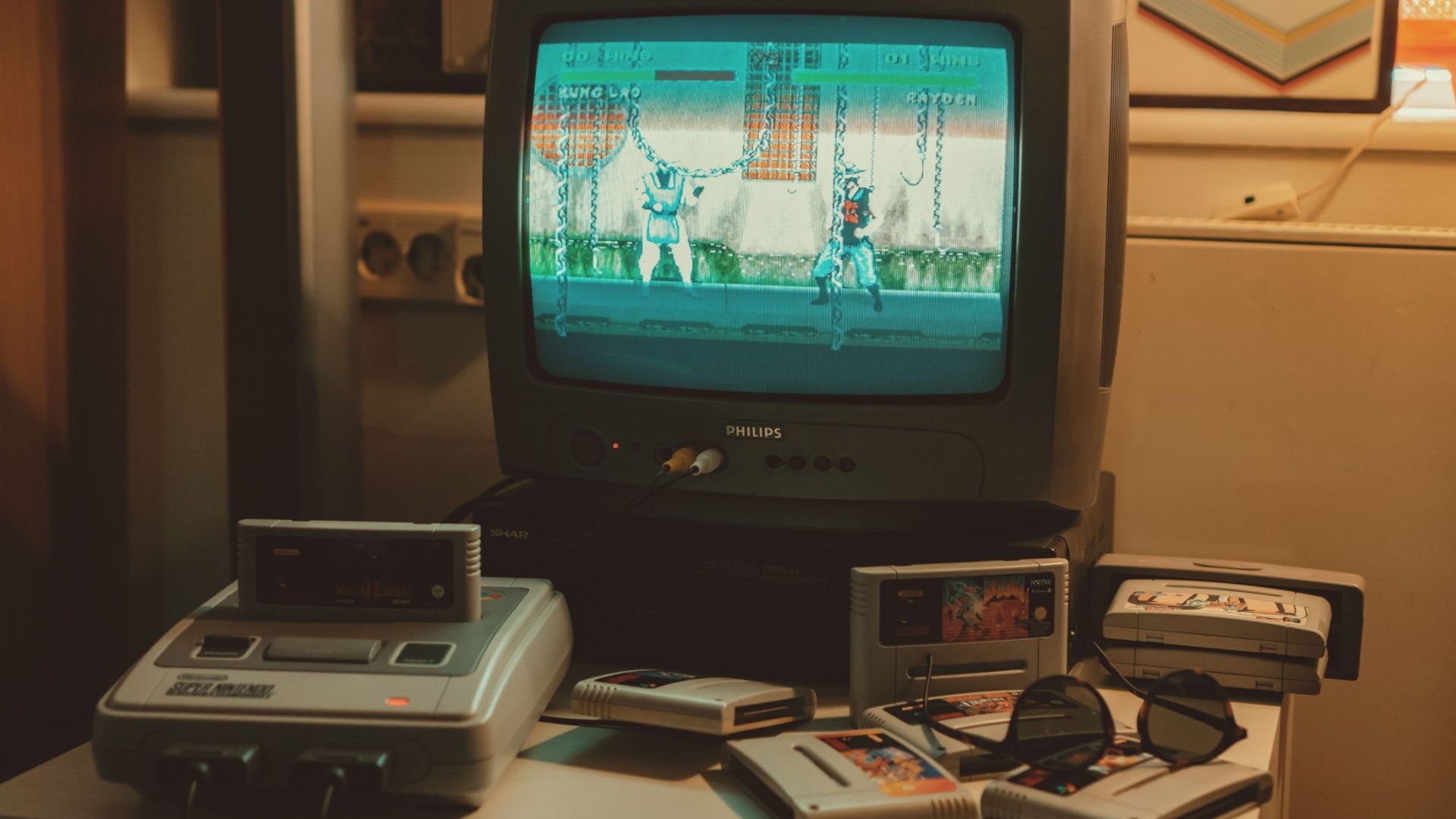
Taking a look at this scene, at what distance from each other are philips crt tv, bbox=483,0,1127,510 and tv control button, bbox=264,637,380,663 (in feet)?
1.06

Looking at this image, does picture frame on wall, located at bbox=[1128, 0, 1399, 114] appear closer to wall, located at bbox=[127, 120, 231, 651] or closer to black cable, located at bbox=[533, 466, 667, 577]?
black cable, located at bbox=[533, 466, 667, 577]

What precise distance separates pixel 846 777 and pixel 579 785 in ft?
0.63

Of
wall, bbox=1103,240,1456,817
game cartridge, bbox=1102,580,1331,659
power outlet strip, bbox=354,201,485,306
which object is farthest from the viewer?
power outlet strip, bbox=354,201,485,306

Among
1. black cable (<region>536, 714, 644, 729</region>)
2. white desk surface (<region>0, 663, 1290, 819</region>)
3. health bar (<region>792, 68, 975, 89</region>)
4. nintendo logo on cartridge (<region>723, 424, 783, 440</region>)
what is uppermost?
health bar (<region>792, 68, 975, 89</region>)

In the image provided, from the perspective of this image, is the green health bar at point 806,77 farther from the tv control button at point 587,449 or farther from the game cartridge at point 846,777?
the game cartridge at point 846,777

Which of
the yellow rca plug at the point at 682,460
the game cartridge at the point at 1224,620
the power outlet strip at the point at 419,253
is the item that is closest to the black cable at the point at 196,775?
the yellow rca plug at the point at 682,460

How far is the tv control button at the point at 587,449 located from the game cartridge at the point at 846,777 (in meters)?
0.33

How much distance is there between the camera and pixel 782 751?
0.85 meters

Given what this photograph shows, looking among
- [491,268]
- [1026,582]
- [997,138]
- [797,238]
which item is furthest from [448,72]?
[1026,582]

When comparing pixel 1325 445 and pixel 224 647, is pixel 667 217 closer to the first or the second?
pixel 224 647

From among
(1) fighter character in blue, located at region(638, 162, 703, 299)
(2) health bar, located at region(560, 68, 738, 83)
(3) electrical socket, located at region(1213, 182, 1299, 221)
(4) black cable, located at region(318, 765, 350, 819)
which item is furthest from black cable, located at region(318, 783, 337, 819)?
(3) electrical socket, located at region(1213, 182, 1299, 221)

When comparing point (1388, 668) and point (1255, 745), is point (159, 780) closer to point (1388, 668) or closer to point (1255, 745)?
point (1255, 745)

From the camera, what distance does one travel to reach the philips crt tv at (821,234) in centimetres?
104

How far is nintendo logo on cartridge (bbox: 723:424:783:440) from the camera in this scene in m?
1.08
